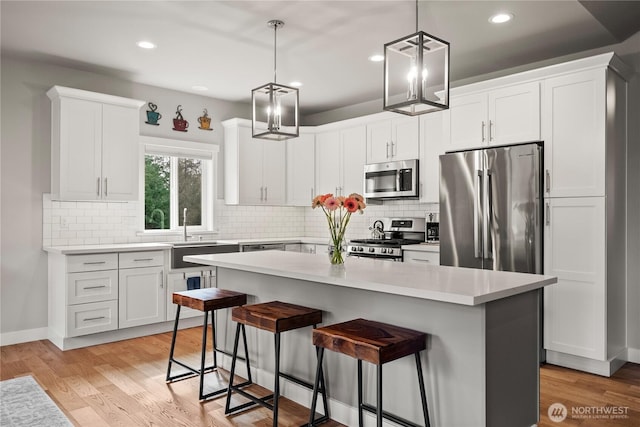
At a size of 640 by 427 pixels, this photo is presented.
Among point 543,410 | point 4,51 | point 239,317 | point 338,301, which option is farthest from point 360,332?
point 4,51

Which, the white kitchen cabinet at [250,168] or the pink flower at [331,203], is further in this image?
the white kitchen cabinet at [250,168]

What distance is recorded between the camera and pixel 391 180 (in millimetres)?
5434

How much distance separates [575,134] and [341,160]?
292 cm

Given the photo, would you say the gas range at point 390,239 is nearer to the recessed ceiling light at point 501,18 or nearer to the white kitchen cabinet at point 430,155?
the white kitchen cabinet at point 430,155

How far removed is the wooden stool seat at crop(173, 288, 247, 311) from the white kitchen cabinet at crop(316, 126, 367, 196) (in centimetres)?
275

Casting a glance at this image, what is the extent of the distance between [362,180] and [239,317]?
325cm

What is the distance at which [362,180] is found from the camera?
5.86 metres

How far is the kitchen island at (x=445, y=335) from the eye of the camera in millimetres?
2189

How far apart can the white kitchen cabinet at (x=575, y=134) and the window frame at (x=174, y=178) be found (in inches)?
153

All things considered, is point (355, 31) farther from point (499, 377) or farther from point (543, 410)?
point (543, 410)

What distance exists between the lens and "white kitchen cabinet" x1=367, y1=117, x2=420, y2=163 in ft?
17.4

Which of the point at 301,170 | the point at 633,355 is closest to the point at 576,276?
the point at 633,355

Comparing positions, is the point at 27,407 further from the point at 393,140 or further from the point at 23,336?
the point at 393,140

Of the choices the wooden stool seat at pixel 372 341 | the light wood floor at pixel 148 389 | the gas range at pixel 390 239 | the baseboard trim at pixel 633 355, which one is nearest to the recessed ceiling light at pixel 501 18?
the gas range at pixel 390 239
